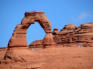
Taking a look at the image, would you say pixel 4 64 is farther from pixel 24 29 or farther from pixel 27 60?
pixel 24 29

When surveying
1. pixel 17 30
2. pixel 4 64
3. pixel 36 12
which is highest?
pixel 36 12

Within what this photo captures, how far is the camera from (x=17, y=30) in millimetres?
20359

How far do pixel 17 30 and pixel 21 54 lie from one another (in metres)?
2.91

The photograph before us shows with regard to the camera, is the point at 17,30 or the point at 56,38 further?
the point at 56,38

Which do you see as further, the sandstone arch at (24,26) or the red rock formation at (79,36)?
the red rock formation at (79,36)

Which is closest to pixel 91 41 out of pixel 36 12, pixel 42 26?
pixel 42 26

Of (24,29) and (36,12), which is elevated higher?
(36,12)

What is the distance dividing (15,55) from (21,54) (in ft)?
2.00

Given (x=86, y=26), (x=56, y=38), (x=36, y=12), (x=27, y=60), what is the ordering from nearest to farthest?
1. (x=27, y=60)
2. (x=36, y=12)
3. (x=86, y=26)
4. (x=56, y=38)

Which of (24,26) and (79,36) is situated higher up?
(24,26)

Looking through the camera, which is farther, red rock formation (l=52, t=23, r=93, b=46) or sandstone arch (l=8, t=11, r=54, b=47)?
red rock formation (l=52, t=23, r=93, b=46)

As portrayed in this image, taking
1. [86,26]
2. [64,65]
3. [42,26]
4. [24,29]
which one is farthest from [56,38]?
[64,65]

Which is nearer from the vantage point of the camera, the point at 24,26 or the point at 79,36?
the point at 24,26

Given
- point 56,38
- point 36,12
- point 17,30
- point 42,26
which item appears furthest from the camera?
point 56,38
